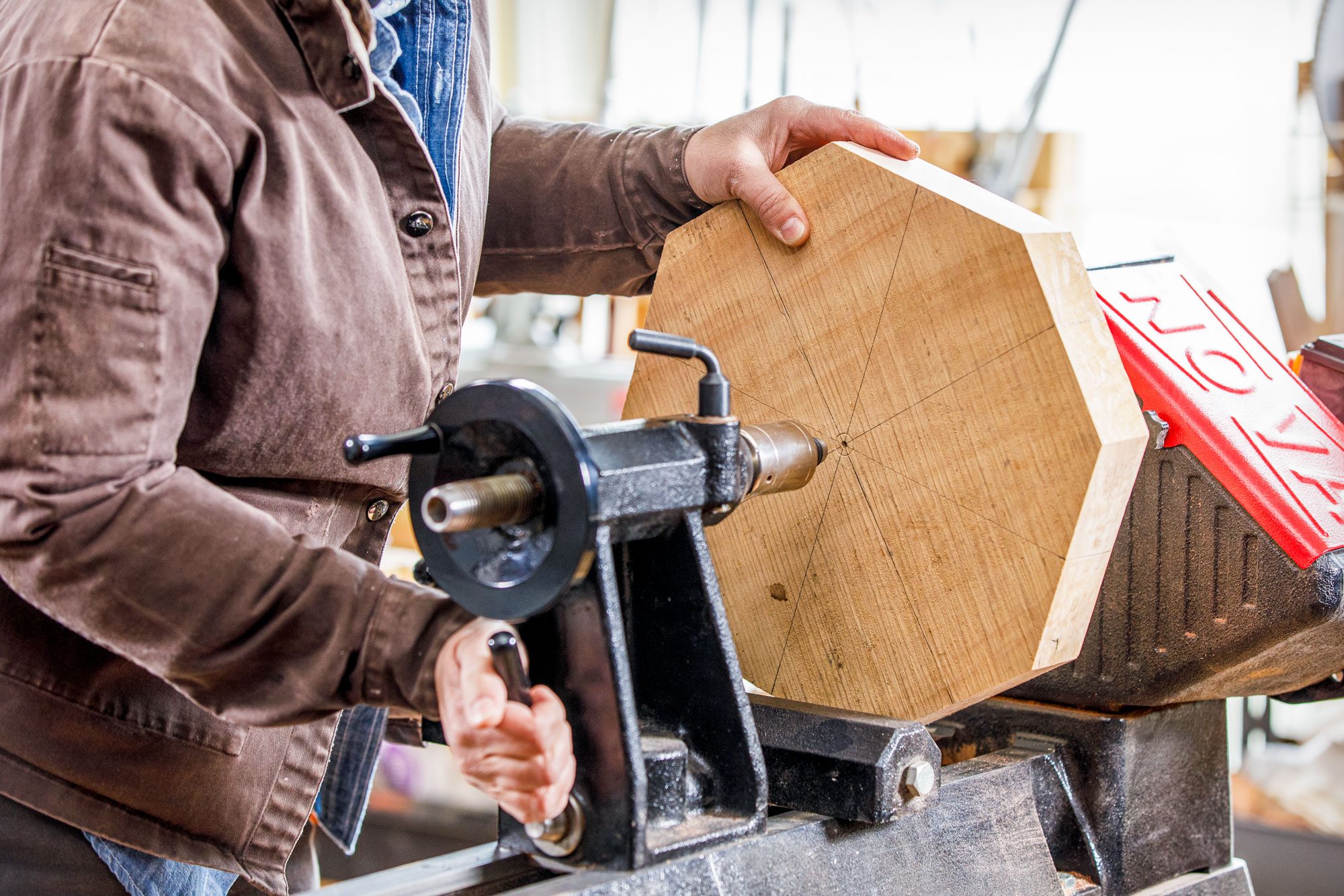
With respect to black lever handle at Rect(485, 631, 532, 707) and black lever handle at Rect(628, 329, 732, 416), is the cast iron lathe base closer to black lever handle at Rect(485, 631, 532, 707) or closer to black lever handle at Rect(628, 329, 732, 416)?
black lever handle at Rect(485, 631, 532, 707)

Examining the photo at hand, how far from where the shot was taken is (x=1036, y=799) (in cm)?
91

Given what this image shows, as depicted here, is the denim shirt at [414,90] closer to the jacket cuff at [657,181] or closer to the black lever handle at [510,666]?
the jacket cuff at [657,181]

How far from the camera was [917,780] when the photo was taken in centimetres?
72

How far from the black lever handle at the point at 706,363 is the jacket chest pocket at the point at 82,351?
0.28m

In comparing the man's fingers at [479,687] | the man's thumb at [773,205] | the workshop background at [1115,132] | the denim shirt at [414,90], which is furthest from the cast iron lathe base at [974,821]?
the workshop background at [1115,132]

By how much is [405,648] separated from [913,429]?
14.8 inches

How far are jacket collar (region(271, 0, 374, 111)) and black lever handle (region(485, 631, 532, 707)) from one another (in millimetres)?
406

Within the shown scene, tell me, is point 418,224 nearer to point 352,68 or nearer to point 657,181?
point 352,68

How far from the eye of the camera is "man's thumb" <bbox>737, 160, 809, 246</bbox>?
84 centimetres

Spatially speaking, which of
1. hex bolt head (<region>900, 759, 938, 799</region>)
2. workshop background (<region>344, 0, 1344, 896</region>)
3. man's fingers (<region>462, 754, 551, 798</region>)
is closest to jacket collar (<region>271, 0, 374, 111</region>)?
man's fingers (<region>462, 754, 551, 798</region>)

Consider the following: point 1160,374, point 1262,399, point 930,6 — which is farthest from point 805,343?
point 930,6

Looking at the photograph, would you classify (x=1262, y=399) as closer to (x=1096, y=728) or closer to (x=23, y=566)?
(x=1096, y=728)

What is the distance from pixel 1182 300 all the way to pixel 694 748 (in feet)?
2.01

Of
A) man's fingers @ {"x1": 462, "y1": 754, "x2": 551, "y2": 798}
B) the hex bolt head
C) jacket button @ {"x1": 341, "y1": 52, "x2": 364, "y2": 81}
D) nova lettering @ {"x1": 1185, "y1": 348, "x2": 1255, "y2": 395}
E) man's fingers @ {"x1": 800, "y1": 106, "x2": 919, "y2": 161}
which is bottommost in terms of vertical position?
the hex bolt head
